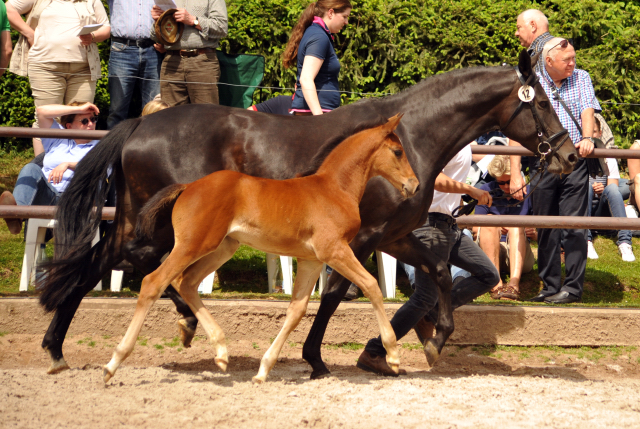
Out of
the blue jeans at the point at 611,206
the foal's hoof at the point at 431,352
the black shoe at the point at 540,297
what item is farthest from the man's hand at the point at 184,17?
the blue jeans at the point at 611,206

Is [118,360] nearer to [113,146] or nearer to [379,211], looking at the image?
[113,146]

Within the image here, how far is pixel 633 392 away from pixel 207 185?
2.77m

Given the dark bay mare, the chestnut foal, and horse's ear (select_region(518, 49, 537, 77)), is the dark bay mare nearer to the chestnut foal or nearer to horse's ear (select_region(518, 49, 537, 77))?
horse's ear (select_region(518, 49, 537, 77))

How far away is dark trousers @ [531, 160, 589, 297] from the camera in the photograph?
6.29m

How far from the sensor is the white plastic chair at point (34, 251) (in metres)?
6.07

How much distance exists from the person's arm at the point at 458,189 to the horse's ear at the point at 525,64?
82 centimetres

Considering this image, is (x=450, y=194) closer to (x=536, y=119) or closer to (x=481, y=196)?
(x=481, y=196)

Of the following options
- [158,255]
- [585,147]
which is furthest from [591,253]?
[158,255]

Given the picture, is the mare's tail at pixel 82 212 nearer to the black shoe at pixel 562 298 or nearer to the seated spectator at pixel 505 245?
the seated spectator at pixel 505 245

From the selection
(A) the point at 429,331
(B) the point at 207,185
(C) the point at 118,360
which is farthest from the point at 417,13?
(C) the point at 118,360

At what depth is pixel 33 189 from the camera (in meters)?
6.30

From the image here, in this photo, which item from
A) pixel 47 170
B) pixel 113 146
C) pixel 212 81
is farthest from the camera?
pixel 212 81

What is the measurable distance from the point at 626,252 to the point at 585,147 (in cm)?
248

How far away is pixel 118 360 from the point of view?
3.79 m
